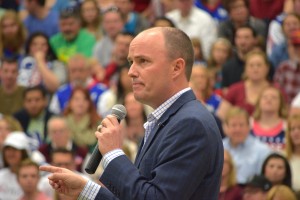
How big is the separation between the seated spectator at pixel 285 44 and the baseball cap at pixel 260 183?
123 inches

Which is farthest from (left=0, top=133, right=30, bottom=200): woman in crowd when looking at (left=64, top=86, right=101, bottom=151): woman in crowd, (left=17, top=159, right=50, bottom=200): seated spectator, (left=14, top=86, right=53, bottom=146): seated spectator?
(left=14, top=86, right=53, bottom=146): seated spectator

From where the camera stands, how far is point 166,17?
12422mm

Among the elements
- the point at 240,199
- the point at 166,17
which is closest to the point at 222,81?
the point at 166,17

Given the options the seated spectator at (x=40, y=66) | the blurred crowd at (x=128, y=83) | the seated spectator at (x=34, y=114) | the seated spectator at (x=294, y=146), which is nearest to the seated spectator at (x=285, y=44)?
the blurred crowd at (x=128, y=83)

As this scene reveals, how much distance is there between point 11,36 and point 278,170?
4676 mm

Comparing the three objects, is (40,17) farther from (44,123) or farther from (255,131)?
(255,131)

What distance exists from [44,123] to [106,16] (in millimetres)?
2187

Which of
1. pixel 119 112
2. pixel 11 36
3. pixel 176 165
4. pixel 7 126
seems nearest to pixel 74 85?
pixel 7 126

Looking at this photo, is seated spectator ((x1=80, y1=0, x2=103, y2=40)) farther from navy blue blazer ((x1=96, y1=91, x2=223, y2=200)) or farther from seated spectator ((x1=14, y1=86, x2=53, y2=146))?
navy blue blazer ((x1=96, y1=91, x2=223, y2=200))

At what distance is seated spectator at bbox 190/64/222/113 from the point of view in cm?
1059

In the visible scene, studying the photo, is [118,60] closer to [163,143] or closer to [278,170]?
[278,170]

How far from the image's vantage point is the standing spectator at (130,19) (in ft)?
42.0

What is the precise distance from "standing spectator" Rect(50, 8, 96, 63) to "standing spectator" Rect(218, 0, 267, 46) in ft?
5.50

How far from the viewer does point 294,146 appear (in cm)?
950
